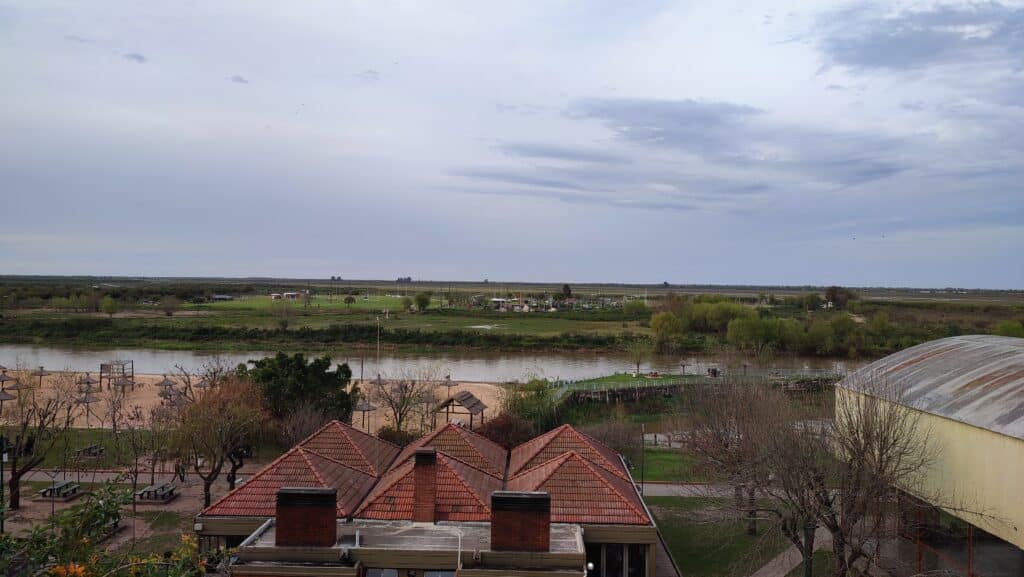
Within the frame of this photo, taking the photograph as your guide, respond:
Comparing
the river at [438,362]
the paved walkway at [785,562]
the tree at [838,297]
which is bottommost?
the river at [438,362]

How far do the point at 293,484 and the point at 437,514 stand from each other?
3.57 m

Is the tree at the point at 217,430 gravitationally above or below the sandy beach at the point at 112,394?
above

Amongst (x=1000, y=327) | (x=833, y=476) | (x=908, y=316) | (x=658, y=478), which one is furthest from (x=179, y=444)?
(x=908, y=316)

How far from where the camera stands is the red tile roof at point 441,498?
15.4m

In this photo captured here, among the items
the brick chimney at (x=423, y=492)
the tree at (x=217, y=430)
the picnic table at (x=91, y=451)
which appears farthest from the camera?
the picnic table at (x=91, y=451)

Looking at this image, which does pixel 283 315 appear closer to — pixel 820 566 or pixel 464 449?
pixel 464 449

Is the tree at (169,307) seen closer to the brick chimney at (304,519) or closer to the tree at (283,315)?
the tree at (283,315)

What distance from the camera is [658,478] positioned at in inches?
1129

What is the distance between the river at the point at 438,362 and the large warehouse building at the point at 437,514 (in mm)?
39263

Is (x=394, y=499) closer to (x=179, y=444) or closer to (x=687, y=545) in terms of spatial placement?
(x=687, y=545)

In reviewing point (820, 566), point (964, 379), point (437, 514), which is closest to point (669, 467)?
point (820, 566)

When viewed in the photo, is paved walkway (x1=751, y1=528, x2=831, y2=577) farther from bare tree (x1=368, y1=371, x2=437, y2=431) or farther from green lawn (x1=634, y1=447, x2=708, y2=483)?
bare tree (x1=368, y1=371, x2=437, y2=431)

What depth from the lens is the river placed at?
6350 cm

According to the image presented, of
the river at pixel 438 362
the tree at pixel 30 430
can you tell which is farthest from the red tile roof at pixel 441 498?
the river at pixel 438 362
